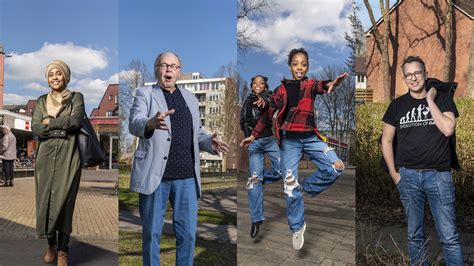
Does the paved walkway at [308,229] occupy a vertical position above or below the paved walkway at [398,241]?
above

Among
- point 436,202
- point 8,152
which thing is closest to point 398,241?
point 436,202

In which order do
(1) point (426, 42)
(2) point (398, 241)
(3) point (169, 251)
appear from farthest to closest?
1. (1) point (426, 42)
2. (2) point (398, 241)
3. (3) point (169, 251)

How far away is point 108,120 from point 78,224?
1570 mm

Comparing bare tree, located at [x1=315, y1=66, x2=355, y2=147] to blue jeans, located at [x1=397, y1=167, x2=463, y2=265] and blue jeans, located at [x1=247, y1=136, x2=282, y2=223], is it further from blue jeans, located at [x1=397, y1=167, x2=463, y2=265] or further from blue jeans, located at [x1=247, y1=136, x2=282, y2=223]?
blue jeans, located at [x1=397, y1=167, x2=463, y2=265]

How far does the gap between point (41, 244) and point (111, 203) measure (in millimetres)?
1425

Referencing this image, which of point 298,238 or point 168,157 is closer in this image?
point 168,157

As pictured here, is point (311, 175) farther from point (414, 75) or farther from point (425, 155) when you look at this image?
point (414, 75)

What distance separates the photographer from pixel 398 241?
651 cm

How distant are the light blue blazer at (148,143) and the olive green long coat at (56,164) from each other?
1.21 metres

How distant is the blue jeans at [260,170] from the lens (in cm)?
345

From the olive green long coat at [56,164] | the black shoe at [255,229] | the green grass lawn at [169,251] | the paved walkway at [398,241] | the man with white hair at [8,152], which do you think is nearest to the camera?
the green grass lawn at [169,251]

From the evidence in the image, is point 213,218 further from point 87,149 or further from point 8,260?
point 8,260

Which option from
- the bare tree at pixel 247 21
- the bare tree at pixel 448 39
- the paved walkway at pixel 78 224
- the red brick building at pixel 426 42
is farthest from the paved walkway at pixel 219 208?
the bare tree at pixel 448 39

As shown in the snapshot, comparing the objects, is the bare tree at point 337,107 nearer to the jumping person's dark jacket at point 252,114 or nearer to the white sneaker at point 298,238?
the jumping person's dark jacket at point 252,114
